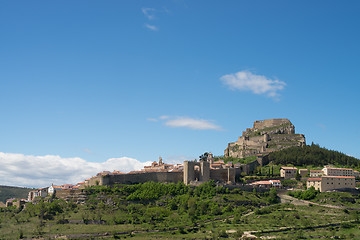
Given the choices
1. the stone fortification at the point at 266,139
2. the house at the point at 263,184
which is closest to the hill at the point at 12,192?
the stone fortification at the point at 266,139

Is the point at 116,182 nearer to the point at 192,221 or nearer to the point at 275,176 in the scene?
the point at 192,221

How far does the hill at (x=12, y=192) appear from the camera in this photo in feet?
384

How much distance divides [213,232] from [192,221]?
6163mm

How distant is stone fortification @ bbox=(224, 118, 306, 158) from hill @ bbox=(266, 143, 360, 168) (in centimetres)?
529

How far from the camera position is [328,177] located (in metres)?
77.1

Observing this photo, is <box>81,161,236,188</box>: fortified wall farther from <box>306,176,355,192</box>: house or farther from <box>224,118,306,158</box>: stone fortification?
<box>224,118,306,158</box>: stone fortification

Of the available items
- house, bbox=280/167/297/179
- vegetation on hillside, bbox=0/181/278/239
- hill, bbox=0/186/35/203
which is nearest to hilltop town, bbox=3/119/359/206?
house, bbox=280/167/297/179

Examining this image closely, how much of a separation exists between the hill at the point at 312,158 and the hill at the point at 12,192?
2432 inches

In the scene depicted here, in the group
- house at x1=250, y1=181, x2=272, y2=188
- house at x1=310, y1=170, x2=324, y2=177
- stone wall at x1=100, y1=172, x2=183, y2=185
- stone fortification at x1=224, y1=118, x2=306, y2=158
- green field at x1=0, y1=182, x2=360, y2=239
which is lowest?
green field at x1=0, y1=182, x2=360, y2=239

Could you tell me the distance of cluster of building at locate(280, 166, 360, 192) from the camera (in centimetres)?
7688

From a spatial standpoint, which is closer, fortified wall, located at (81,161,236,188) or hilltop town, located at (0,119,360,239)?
hilltop town, located at (0,119,360,239)

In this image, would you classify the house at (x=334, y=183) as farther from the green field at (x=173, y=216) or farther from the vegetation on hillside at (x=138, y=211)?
the vegetation on hillside at (x=138, y=211)

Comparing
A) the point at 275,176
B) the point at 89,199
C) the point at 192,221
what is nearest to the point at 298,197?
the point at 275,176

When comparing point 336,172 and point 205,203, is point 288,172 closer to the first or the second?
point 336,172
